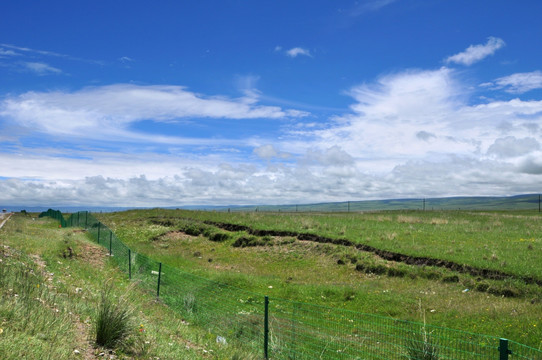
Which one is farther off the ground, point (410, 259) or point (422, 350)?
point (422, 350)

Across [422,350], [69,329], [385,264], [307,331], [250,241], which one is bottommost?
[307,331]

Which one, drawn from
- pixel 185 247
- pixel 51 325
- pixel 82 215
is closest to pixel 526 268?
pixel 51 325

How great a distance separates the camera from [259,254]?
28.6 metres

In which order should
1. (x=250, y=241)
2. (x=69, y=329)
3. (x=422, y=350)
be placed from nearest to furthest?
(x=69, y=329) < (x=422, y=350) < (x=250, y=241)

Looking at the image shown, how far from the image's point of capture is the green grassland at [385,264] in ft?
49.8

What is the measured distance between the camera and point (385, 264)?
74.0 ft

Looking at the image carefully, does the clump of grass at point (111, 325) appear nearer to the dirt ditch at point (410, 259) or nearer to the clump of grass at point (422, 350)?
the clump of grass at point (422, 350)

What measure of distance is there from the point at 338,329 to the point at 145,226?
108 ft

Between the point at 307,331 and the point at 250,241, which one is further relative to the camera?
the point at 250,241

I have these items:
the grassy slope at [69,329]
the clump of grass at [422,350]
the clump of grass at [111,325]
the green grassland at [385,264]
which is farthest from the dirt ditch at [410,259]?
the clump of grass at [111,325]

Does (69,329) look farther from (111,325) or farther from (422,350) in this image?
(422,350)

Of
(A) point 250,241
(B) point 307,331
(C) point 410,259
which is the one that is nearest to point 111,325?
(B) point 307,331

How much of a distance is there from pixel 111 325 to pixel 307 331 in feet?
20.8

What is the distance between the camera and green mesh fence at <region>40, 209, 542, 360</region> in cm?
882
